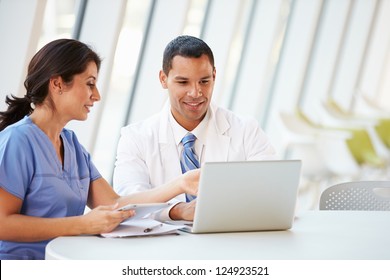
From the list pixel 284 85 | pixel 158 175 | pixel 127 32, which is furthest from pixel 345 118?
pixel 158 175

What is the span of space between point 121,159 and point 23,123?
0.58m

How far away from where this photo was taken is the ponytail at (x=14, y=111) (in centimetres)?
226

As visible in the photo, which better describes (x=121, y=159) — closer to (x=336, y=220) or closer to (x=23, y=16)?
(x=336, y=220)

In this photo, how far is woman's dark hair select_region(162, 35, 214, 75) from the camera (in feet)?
8.59

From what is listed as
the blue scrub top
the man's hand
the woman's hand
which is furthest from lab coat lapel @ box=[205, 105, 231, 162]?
the woman's hand

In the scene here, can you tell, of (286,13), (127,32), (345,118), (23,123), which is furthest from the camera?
(286,13)

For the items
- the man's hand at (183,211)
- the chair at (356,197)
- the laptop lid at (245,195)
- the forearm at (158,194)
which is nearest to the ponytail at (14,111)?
the forearm at (158,194)

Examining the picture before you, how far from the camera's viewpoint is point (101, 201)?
94.7 inches

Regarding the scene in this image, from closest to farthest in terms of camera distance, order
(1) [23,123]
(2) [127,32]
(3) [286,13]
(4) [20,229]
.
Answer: (4) [20,229] → (1) [23,123] → (2) [127,32] → (3) [286,13]

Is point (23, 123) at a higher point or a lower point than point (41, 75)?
lower

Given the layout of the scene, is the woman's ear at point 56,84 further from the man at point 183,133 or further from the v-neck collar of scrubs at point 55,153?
the man at point 183,133

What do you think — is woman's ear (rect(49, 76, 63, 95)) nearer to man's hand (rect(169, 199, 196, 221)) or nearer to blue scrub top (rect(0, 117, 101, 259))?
blue scrub top (rect(0, 117, 101, 259))

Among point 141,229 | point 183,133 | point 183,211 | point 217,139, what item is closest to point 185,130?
point 183,133

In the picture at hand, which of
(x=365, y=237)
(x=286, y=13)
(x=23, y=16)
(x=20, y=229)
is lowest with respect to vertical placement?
(x=20, y=229)
